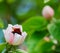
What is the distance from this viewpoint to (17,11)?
76.1 inches

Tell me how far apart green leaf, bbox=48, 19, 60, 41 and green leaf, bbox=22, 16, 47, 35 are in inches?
2.0

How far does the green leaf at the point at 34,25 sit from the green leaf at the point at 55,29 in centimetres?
5

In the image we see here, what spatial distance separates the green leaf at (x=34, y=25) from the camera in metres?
1.21

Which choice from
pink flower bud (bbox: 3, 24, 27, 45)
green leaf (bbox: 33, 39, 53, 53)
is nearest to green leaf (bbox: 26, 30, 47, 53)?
green leaf (bbox: 33, 39, 53, 53)

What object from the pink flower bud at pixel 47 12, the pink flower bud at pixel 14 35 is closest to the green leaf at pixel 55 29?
the pink flower bud at pixel 47 12

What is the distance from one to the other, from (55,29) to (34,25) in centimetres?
15

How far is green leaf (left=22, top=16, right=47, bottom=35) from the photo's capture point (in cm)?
121

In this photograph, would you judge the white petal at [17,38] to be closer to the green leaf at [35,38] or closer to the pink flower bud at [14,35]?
the pink flower bud at [14,35]

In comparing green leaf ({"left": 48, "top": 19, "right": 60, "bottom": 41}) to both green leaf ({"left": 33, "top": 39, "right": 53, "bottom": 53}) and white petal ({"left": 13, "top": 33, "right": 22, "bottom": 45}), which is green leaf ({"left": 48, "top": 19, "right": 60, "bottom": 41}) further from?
white petal ({"left": 13, "top": 33, "right": 22, "bottom": 45})

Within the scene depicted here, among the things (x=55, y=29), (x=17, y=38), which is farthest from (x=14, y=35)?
(x=55, y=29)

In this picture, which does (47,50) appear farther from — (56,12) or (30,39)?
(56,12)

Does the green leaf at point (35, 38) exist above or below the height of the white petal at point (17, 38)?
above

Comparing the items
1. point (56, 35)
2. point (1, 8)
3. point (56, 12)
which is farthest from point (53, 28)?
point (1, 8)

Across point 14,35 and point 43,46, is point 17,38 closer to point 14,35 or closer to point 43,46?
point 14,35
